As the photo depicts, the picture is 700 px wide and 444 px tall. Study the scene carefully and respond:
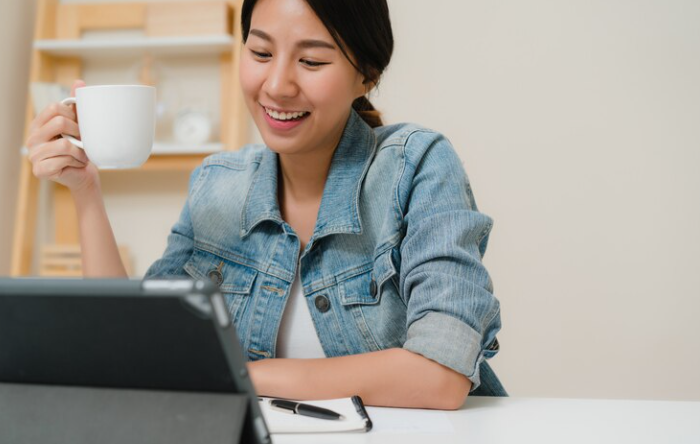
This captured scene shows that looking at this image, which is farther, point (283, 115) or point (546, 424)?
point (283, 115)

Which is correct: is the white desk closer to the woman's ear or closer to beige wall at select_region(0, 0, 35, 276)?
the woman's ear

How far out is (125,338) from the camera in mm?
560

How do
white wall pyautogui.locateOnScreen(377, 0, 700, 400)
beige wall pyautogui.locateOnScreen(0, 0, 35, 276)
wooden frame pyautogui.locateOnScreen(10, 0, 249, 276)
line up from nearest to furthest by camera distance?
white wall pyautogui.locateOnScreen(377, 0, 700, 400), wooden frame pyautogui.locateOnScreen(10, 0, 249, 276), beige wall pyautogui.locateOnScreen(0, 0, 35, 276)

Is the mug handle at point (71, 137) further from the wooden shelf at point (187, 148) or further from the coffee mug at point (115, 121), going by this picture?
the wooden shelf at point (187, 148)

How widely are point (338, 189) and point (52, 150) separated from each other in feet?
1.43

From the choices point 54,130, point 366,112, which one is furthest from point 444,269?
point 54,130

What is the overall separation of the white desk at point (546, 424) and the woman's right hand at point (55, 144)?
57 cm

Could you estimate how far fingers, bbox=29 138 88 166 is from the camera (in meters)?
1.08

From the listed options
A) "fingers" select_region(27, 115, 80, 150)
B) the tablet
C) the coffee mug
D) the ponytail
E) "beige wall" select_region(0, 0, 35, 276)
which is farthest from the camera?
"beige wall" select_region(0, 0, 35, 276)

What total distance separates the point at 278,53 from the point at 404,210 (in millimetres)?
305

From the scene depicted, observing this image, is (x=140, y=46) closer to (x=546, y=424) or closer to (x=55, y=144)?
(x=55, y=144)

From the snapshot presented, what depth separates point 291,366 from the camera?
0.97 meters

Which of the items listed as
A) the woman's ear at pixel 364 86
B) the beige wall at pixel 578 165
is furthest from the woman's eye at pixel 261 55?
the beige wall at pixel 578 165

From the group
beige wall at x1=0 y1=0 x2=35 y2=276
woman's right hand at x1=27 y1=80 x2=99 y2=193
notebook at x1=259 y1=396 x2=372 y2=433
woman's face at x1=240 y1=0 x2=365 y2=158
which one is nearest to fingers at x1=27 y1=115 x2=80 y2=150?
woman's right hand at x1=27 y1=80 x2=99 y2=193
